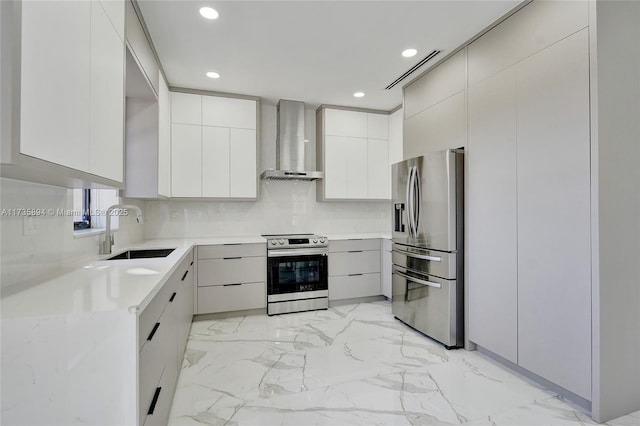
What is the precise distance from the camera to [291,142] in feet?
13.4

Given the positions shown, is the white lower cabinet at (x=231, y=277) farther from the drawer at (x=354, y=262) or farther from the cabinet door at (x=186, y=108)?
the cabinet door at (x=186, y=108)

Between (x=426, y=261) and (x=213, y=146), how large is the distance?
8.79 feet

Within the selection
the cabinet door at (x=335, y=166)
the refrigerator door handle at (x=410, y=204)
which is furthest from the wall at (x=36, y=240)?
the cabinet door at (x=335, y=166)

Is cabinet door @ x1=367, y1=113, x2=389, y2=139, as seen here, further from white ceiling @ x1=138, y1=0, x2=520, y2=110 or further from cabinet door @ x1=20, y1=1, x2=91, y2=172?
cabinet door @ x1=20, y1=1, x2=91, y2=172

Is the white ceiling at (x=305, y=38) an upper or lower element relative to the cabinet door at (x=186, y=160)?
upper

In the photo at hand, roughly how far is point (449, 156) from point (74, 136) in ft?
8.26

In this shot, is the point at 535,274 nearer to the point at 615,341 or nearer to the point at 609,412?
the point at 615,341

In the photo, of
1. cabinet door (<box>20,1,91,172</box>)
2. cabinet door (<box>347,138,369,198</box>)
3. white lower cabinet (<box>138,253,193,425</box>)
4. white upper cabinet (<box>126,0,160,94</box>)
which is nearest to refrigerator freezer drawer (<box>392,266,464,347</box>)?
cabinet door (<box>347,138,369,198</box>)

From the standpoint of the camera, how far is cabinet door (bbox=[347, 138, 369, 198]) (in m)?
4.29

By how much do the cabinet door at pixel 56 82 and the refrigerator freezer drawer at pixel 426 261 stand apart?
2.57 meters

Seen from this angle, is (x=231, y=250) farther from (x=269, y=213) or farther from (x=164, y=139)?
(x=164, y=139)

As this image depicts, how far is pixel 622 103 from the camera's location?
181 cm

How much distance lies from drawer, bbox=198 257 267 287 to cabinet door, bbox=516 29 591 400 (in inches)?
99.5

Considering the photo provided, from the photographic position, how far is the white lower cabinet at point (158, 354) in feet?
3.83
